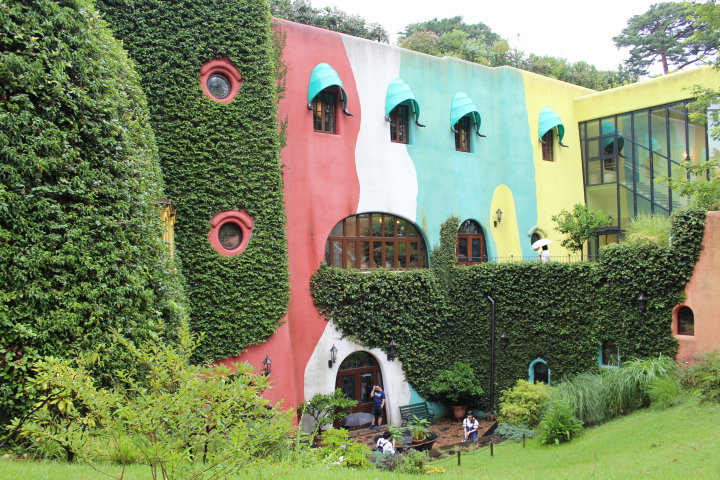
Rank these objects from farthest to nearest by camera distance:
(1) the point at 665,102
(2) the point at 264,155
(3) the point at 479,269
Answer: (1) the point at 665,102 → (3) the point at 479,269 → (2) the point at 264,155

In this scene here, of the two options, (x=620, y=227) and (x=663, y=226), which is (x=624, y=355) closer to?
(x=663, y=226)

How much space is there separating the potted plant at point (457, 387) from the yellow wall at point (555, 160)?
19.8 ft

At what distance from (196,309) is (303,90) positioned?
277 inches

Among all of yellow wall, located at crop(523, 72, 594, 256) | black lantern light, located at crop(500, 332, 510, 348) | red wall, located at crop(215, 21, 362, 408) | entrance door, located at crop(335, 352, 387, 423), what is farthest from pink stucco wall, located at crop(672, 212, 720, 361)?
red wall, located at crop(215, 21, 362, 408)

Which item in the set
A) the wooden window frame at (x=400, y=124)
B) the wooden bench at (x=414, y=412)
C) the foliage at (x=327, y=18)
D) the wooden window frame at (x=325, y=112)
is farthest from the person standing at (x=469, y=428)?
the foliage at (x=327, y=18)

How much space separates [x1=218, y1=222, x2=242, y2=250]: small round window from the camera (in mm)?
14211

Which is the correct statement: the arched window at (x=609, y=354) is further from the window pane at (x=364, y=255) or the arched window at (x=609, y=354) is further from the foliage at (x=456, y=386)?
the window pane at (x=364, y=255)

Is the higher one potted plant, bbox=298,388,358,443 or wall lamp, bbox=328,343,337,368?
wall lamp, bbox=328,343,337,368

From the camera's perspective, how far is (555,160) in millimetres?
21547

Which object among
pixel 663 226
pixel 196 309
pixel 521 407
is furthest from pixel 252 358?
pixel 663 226

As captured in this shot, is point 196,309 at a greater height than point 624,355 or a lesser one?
greater

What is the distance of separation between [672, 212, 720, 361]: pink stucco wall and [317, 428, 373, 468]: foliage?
7971 mm

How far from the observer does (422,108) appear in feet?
61.0

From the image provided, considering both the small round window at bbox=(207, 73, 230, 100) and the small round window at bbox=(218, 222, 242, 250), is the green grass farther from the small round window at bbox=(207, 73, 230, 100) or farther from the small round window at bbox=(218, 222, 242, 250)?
the small round window at bbox=(207, 73, 230, 100)
